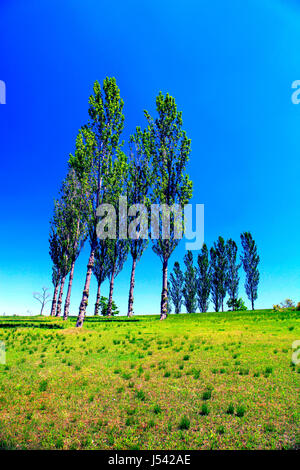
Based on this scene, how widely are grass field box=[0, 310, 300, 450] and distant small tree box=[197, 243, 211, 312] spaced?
150 feet

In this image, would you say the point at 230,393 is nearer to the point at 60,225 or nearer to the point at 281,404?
the point at 281,404

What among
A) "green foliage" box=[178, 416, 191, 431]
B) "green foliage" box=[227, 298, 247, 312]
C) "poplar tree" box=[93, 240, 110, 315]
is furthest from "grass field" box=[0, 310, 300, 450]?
"green foliage" box=[227, 298, 247, 312]

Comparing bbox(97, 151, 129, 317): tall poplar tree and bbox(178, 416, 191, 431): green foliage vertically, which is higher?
bbox(97, 151, 129, 317): tall poplar tree

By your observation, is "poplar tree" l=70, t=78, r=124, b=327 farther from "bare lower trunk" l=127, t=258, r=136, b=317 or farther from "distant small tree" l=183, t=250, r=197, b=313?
"distant small tree" l=183, t=250, r=197, b=313

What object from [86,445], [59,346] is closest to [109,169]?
[59,346]

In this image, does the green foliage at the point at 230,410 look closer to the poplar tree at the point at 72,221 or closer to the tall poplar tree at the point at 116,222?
the tall poplar tree at the point at 116,222

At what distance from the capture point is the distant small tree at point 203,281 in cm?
5419

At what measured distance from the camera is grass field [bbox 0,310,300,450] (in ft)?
14.5

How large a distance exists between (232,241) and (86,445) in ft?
179

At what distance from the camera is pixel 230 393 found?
5.89 m

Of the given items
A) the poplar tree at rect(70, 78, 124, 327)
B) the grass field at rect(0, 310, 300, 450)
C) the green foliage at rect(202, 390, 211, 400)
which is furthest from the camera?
the poplar tree at rect(70, 78, 124, 327)

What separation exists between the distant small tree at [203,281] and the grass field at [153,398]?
45.6 meters

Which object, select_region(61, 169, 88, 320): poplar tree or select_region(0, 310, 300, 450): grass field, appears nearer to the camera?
select_region(0, 310, 300, 450): grass field

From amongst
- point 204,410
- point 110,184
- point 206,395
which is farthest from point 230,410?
point 110,184
